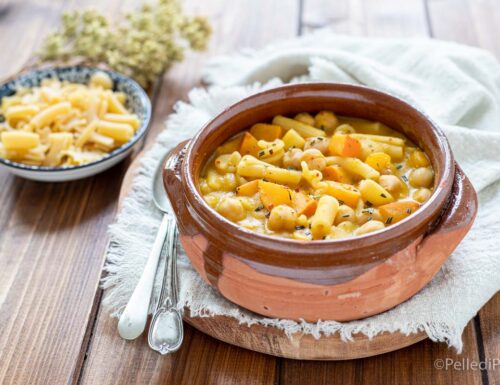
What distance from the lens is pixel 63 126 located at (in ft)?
9.50

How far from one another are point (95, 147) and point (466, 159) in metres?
1.46

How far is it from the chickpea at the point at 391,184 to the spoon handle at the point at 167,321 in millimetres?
700

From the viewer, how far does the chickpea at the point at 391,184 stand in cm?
211

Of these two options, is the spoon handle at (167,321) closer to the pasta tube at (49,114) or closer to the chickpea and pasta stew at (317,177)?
the chickpea and pasta stew at (317,177)

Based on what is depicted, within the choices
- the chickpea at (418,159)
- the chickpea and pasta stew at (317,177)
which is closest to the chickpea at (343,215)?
the chickpea and pasta stew at (317,177)

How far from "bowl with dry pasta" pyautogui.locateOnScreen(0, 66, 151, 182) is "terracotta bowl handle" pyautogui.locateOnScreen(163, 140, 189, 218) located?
1.90 feet

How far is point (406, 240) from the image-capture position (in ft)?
6.06

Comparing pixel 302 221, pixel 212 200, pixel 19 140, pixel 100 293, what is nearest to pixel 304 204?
pixel 302 221

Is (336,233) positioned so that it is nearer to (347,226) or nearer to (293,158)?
(347,226)

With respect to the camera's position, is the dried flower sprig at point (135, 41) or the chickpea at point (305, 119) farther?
the dried flower sprig at point (135, 41)

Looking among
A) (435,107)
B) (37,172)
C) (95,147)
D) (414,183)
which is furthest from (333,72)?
(37,172)

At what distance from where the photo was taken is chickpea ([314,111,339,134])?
2.44m

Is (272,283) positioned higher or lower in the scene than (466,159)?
higher

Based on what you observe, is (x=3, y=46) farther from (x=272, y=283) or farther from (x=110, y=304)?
(x=272, y=283)
